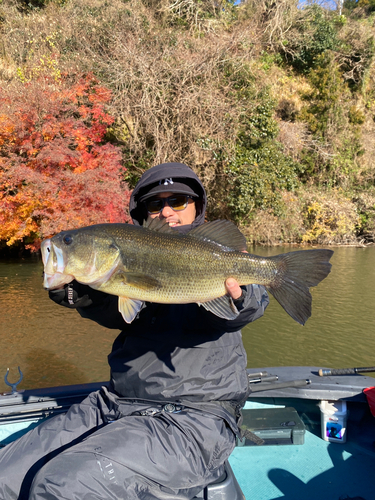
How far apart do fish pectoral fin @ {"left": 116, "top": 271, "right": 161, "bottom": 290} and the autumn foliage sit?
10.6 metres

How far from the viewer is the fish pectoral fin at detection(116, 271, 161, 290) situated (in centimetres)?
213

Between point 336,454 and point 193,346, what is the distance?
201 cm

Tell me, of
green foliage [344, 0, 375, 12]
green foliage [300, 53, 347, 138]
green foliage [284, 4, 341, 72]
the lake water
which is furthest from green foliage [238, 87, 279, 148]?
green foliage [344, 0, 375, 12]

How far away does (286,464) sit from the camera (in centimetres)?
331

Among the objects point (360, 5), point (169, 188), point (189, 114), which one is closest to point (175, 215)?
point (169, 188)

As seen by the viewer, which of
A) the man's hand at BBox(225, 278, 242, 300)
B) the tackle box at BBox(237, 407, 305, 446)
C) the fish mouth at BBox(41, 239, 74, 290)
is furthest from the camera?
the tackle box at BBox(237, 407, 305, 446)

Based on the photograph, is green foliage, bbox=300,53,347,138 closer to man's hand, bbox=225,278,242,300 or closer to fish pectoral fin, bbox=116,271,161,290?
man's hand, bbox=225,278,242,300

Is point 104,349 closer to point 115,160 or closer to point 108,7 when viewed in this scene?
point 115,160

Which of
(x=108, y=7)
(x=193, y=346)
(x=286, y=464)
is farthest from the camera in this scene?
(x=108, y=7)

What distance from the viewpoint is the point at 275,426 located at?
134 inches

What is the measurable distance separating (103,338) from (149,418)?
6184 millimetres

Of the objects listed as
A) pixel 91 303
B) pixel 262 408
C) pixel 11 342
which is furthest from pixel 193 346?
pixel 11 342

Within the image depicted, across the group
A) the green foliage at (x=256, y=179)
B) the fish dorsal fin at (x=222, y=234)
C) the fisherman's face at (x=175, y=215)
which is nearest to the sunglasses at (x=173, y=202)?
the fisherman's face at (x=175, y=215)

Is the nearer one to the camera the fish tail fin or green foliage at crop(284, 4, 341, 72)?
the fish tail fin
